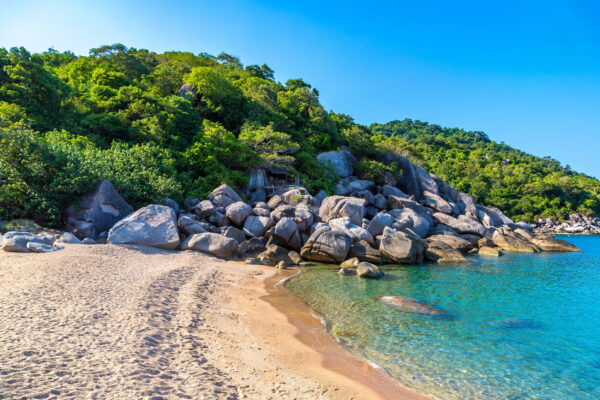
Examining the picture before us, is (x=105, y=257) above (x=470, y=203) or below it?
below

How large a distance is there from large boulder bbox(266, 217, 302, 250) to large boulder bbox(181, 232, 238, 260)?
9.03ft

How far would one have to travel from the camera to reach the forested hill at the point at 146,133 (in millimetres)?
14789

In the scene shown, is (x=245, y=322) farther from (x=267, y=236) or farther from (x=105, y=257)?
(x=267, y=236)

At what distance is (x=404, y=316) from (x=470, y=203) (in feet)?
94.7

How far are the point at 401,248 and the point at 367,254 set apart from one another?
194cm

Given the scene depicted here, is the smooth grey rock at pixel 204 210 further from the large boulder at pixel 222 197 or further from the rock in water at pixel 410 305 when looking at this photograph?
the rock in water at pixel 410 305

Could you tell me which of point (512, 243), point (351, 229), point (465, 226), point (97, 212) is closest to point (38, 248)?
point (97, 212)

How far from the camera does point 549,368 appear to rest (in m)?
6.50

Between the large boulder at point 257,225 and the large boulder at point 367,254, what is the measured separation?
5084mm

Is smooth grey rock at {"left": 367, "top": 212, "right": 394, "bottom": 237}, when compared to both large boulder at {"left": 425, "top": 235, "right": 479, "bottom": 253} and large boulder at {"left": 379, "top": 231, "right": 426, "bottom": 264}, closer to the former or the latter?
large boulder at {"left": 379, "top": 231, "right": 426, "bottom": 264}

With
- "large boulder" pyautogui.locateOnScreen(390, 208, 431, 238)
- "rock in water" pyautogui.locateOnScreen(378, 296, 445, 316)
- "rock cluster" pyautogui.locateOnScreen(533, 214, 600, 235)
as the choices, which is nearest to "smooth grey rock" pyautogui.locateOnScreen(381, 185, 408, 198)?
"large boulder" pyautogui.locateOnScreen(390, 208, 431, 238)

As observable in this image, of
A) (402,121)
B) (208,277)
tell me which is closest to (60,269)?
(208,277)

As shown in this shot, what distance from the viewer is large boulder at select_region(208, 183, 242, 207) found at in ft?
66.3

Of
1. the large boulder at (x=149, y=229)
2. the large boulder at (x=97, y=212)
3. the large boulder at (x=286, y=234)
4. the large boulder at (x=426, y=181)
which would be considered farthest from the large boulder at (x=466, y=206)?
the large boulder at (x=97, y=212)
